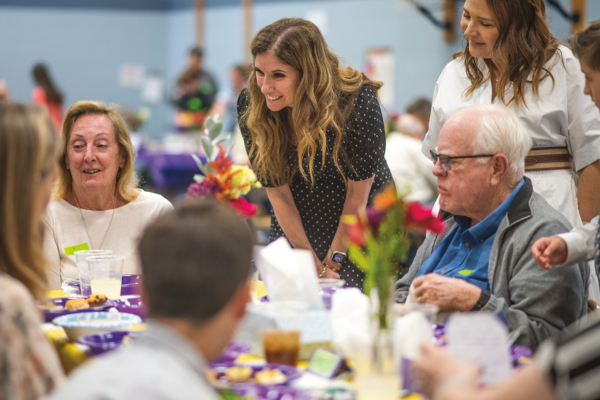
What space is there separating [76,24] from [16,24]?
907 millimetres

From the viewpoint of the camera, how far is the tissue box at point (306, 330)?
1.50 meters

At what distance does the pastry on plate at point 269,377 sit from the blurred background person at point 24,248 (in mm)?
359

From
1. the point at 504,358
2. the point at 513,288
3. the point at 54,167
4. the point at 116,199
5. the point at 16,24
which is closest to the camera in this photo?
the point at 504,358

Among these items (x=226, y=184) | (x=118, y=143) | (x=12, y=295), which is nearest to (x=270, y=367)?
(x=12, y=295)

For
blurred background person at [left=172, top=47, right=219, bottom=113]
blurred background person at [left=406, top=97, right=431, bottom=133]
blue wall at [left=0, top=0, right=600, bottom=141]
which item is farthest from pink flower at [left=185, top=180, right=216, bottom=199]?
blue wall at [left=0, top=0, right=600, bottom=141]

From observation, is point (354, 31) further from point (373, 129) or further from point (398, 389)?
point (398, 389)

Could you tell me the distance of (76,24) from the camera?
11211mm

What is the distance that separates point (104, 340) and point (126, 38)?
1073 centimetres

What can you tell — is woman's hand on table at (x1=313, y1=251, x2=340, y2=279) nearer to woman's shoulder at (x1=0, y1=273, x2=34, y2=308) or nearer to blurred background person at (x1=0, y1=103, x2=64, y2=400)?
blurred background person at (x1=0, y1=103, x2=64, y2=400)

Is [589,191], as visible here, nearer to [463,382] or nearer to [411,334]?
[411,334]

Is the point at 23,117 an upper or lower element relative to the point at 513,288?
upper

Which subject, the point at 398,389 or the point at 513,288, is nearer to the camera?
the point at 398,389

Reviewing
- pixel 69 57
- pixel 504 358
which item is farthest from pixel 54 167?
pixel 69 57

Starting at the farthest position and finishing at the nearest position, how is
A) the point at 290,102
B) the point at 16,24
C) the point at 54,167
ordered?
the point at 16,24 → the point at 290,102 → the point at 54,167
